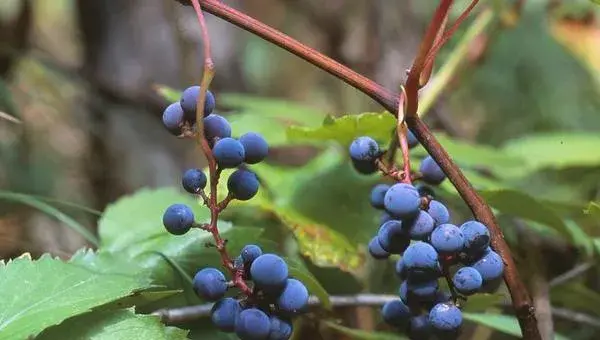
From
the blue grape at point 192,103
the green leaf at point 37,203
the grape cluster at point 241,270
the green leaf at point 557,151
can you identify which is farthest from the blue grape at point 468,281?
the green leaf at point 557,151

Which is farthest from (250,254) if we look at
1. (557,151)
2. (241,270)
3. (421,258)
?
(557,151)

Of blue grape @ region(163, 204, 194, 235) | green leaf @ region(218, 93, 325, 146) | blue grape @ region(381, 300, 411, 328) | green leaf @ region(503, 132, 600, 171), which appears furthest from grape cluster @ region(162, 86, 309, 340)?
green leaf @ region(503, 132, 600, 171)

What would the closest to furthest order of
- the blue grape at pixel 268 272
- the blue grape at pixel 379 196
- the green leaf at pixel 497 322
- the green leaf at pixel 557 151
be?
the blue grape at pixel 268 272 → the blue grape at pixel 379 196 → the green leaf at pixel 497 322 → the green leaf at pixel 557 151

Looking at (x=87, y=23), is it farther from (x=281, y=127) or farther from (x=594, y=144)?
(x=594, y=144)

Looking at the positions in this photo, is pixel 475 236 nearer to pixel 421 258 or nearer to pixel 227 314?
pixel 421 258

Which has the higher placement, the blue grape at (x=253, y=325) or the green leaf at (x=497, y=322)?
the green leaf at (x=497, y=322)

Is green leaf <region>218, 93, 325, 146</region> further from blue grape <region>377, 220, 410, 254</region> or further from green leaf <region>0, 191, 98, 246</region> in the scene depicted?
blue grape <region>377, 220, 410, 254</region>

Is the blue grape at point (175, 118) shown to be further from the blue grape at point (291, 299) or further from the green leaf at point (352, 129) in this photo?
the green leaf at point (352, 129)
